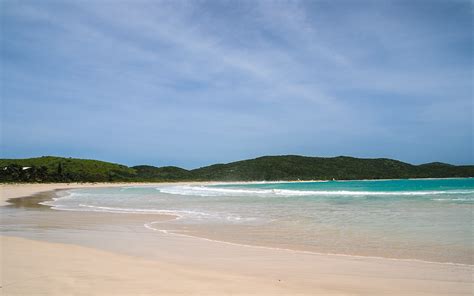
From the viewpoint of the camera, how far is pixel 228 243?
9.44 meters

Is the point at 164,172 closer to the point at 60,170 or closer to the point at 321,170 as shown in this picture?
the point at 60,170

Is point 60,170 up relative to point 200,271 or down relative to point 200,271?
up

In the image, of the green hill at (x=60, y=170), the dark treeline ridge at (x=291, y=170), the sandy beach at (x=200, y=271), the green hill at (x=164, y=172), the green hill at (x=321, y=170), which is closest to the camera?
the sandy beach at (x=200, y=271)

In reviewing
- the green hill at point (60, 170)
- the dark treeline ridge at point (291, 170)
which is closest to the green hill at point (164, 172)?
the dark treeline ridge at point (291, 170)

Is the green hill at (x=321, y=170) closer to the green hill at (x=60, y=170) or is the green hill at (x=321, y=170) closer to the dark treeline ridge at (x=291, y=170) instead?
the dark treeline ridge at (x=291, y=170)

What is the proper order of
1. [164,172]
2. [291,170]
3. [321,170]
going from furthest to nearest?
[321,170] < [291,170] < [164,172]

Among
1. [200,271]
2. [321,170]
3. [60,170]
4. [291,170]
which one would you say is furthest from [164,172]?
[200,271]

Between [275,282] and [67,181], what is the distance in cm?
8470

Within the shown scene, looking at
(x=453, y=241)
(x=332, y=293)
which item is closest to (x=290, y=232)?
(x=453, y=241)

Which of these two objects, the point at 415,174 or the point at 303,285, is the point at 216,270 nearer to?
the point at 303,285

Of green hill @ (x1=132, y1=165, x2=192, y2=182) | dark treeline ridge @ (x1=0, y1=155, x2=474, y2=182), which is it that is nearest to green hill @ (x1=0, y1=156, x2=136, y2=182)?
dark treeline ridge @ (x1=0, y1=155, x2=474, y2=182)

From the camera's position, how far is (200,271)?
6297 millimetres

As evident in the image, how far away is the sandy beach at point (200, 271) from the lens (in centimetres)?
524

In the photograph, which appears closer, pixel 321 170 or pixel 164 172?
pixel 164 172
